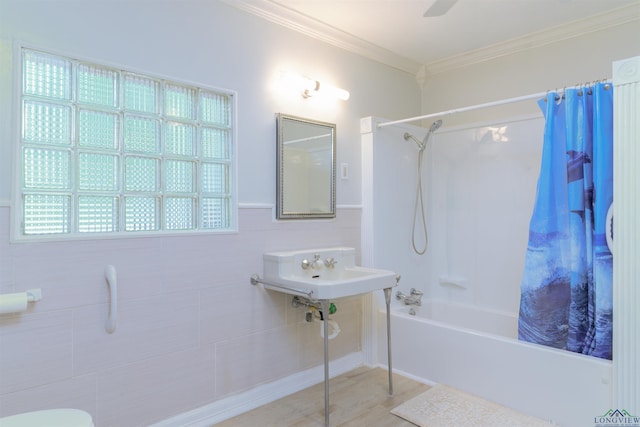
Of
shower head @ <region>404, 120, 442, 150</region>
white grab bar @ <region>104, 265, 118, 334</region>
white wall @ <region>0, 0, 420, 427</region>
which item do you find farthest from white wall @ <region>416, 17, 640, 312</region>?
white grab bar @ <region>104, 265, 118, 334</region>

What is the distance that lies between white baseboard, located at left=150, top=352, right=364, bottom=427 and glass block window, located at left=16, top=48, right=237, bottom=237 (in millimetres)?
974

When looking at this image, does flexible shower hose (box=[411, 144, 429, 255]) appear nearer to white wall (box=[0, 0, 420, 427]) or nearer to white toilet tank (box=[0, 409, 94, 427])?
white wall (box=[0, 0, 420, 427])

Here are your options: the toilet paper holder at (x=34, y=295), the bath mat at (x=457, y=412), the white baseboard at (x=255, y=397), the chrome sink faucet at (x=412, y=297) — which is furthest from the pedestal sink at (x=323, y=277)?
the toilet paper holder at (x=34, y=295)

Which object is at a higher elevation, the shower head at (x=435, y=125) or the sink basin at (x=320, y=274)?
the shower head at (x=435, y=125)

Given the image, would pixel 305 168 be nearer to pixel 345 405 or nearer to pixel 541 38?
pixel 345 405

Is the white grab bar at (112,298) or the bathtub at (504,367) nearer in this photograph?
the white grab bar at (112,298)

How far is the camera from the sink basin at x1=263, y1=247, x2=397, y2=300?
2117mm

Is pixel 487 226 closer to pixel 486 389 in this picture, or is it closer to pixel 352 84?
pixel 486 389

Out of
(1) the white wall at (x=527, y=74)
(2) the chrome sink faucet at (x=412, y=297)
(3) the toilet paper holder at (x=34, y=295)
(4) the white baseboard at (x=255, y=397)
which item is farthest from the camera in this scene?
(2) the chrome sink faucet at (x=412, y=297)

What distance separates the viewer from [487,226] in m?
3.17

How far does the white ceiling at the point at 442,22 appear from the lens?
2418 millimetres

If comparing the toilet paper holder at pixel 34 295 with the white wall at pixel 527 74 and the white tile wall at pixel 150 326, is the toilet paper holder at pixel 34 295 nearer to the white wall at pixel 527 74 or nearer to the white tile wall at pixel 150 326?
the white tile wall at pixel 150 326

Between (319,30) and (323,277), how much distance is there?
5.41 ft

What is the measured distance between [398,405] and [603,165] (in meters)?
1.71
